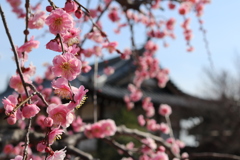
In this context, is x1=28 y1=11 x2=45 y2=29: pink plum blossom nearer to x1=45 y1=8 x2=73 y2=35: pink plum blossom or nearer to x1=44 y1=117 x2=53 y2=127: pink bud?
x1=45 y1=8 x2=73 y2=35: pink plum blossom

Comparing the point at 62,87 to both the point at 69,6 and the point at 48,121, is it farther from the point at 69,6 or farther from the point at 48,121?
the point at 69,6

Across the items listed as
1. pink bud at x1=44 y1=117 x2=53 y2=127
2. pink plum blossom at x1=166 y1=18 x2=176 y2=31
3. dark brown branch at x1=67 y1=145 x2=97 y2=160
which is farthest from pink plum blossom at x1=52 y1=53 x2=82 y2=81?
pink plum blossom at x1=166 y1=18 x2=176 y2=31

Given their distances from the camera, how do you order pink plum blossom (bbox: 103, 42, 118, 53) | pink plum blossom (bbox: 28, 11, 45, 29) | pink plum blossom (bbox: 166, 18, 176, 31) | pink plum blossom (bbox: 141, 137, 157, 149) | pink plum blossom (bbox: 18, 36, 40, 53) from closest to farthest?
pink plum blossom (bbox: 18, 36, 40, 53), pink plum blossom (bbox: 28, 11, 45, 29), pink plum blossom (bbox: 103, 42, 118, 53), pink plum blossom (bbox: 141, 137, 157, 149), pink plum blossom (bbox: 166, 18, 176, 31)

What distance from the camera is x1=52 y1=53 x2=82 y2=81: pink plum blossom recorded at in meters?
1.02

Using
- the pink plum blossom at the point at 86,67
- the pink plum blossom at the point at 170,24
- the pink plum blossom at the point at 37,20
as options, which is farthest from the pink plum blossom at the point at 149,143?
the pink plum blossom at the point at 170,24

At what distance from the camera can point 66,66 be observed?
1035 millimetres

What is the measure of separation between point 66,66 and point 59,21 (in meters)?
0.16

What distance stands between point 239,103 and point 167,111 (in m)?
10.3

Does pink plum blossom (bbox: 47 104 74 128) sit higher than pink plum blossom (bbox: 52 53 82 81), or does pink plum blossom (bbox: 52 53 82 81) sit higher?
pink plum blossom (bbox: 52 53 82 81)

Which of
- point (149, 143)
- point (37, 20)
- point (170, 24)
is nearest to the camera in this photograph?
point (37, 20)

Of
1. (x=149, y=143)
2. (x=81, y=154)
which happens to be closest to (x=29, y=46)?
(x=81, y=154)

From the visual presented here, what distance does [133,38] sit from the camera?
3.09 m

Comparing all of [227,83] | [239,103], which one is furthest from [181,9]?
[227,83]

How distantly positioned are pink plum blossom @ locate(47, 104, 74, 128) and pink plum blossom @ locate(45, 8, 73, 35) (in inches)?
9.8
